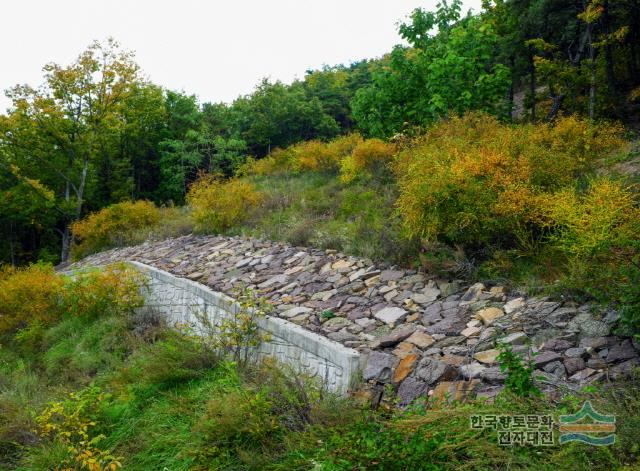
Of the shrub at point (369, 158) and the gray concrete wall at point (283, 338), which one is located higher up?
the shrub at point (369, 158)

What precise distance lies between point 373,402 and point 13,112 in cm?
2001

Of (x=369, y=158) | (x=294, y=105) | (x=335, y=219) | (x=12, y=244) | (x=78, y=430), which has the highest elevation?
(x=294, y=105)

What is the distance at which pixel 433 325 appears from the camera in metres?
4.72

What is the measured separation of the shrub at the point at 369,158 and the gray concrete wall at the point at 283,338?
4.42m

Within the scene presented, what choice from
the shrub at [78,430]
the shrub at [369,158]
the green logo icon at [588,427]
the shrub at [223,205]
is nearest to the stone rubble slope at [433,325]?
the green logo icon at [588,427]

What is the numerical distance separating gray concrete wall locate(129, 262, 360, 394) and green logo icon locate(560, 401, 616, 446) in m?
1.85

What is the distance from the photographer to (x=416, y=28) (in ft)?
40.7

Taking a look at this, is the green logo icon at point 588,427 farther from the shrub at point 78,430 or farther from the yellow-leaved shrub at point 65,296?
the yellow-leaved shrub at point 65,296

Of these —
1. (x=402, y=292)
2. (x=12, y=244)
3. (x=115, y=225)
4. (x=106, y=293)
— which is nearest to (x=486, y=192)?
(x=402, y=292)

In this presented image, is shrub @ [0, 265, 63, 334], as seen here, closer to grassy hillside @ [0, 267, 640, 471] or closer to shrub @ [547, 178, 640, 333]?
grassy hillside @ [0, 267, 640, 471]

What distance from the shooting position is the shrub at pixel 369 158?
10320mm

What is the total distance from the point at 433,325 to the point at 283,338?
1622 mm

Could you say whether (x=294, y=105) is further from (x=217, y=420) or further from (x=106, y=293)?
(x=217, y=420)

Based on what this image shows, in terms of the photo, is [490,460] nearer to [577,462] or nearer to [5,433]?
[577,462]
